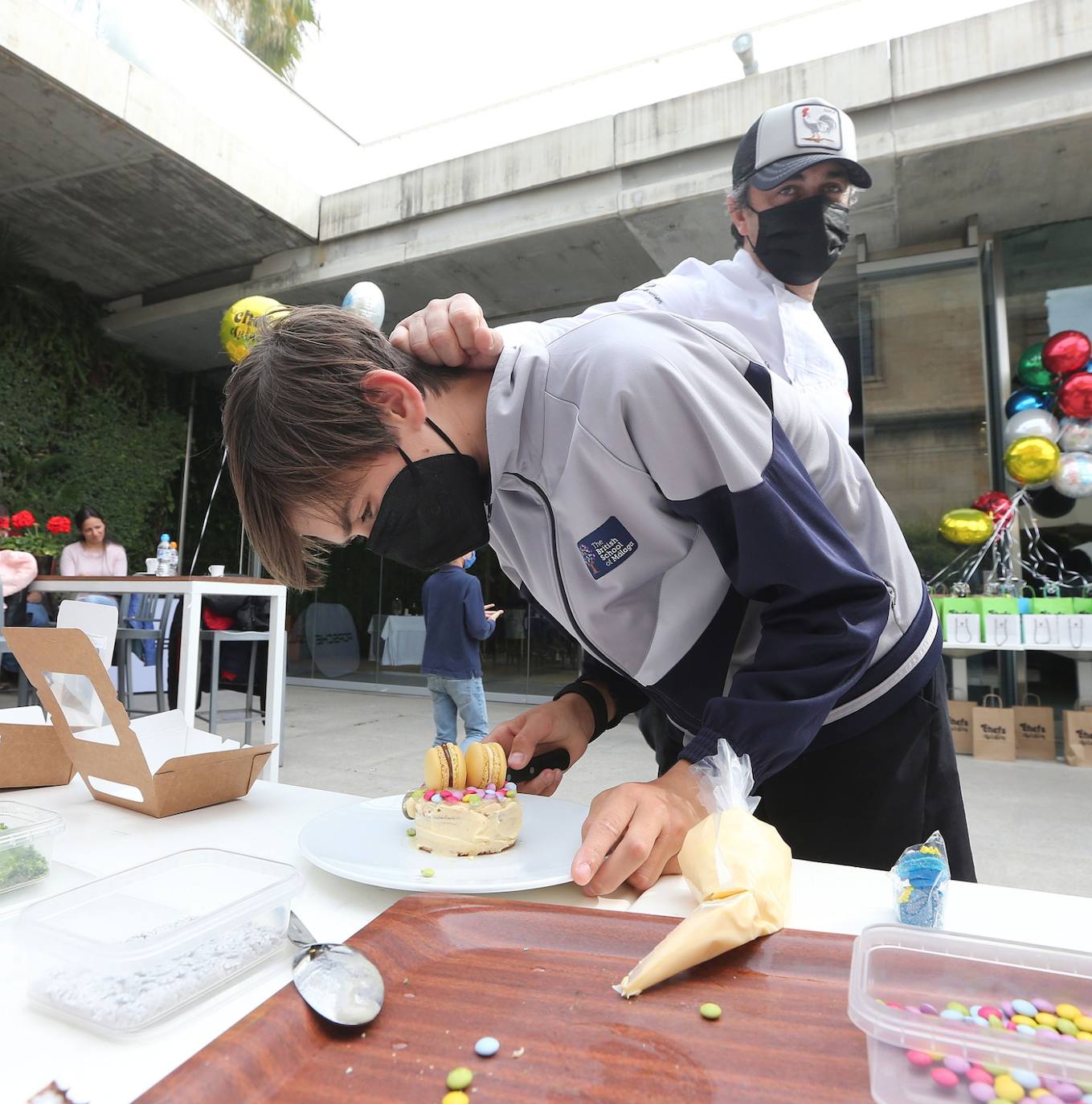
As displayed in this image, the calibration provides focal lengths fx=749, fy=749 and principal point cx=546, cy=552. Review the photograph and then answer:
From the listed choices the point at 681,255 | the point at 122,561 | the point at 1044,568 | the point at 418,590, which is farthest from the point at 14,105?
the point at 1044,568

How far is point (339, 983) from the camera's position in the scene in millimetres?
519

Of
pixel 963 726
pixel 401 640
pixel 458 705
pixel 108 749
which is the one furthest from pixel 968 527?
pixel 401 640

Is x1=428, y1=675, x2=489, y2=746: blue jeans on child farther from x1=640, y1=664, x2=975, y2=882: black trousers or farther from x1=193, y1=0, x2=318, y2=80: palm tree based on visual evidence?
x1=193, y1=0, x2=318, y2=80: palm tree

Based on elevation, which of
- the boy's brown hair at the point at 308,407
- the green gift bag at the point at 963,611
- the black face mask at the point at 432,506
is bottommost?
the green gift bag at the point at 963,611

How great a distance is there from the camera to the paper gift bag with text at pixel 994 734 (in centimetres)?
498

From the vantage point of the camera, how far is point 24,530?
22.5ft

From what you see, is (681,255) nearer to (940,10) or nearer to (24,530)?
(940,10)

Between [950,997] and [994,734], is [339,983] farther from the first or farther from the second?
[994,734]

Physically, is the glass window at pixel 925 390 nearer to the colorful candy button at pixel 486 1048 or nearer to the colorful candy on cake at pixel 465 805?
the colorful candy on cake at pixel 465 805

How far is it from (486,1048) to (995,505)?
18.6 feet

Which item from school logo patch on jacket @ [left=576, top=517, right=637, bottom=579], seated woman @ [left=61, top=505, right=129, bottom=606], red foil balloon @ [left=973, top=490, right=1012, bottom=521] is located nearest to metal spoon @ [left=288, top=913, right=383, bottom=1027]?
school logo patch on jacket @ [left=576, top=517, right=637, bottom=579]

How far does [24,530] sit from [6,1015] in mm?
7746

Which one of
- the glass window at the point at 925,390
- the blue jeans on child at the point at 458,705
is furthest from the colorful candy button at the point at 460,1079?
the glass window at the point at 925,390

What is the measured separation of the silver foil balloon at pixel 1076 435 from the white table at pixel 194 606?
500 centimetres
